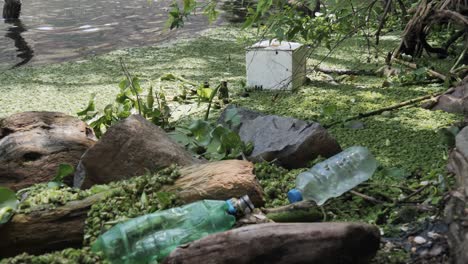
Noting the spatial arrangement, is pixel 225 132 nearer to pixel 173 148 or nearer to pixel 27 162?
pixel 173 148

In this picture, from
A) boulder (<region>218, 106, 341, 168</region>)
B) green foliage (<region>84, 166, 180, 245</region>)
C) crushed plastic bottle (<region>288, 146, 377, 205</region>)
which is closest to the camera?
green foliage (<region>84, 166, 180, 245</region>)

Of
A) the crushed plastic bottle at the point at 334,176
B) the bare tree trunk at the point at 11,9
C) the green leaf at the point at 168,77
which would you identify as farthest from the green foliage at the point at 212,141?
the bare tree trunk at the point at 11,9

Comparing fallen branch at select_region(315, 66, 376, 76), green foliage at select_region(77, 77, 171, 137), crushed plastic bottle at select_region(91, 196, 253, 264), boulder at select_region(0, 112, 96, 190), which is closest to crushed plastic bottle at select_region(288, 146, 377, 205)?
crushed plastic bottle at select_region(91, 196, 253, 264)

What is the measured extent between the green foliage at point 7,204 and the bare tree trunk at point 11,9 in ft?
25.1

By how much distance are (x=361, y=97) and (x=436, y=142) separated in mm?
1123

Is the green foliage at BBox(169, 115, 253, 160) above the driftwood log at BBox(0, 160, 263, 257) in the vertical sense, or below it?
below

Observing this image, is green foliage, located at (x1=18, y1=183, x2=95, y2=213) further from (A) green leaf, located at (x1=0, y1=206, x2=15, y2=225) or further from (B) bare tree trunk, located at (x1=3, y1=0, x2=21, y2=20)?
(B) bare tree trunk, located at (x1=3, y1=0, x2=21, y2=20)

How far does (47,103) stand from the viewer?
4566 millimetres

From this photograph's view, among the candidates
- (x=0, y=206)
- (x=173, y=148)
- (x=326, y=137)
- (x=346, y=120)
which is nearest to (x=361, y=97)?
(x=346, y=120)

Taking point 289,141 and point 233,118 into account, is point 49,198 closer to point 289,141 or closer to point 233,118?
point 289,141

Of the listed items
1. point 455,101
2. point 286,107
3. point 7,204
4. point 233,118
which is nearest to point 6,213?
point 7,204

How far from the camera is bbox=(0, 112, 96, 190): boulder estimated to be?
2.86m

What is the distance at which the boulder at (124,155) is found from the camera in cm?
264

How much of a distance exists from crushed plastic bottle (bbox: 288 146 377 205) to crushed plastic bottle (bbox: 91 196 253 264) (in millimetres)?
327
